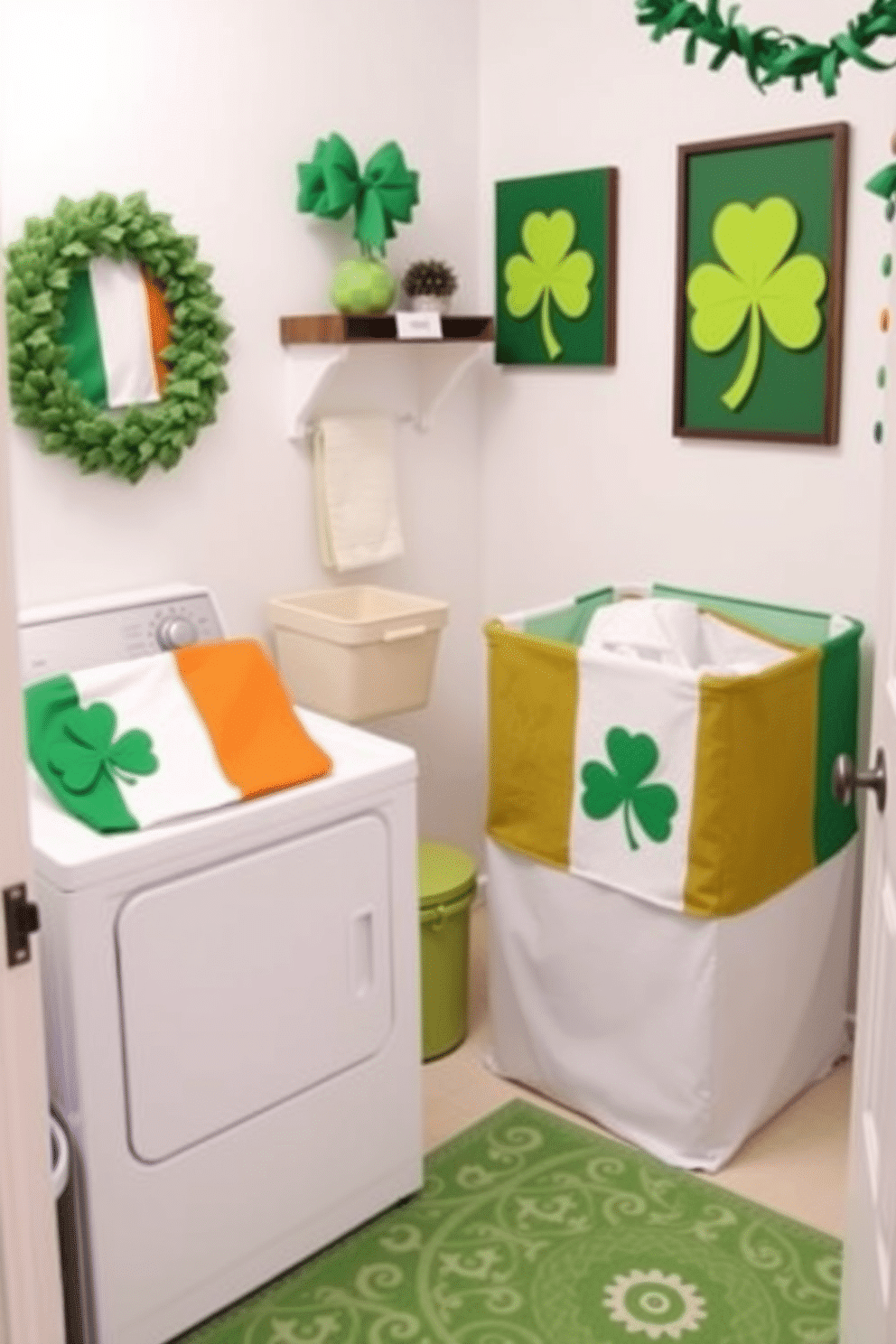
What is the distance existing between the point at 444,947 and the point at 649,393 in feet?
4.10

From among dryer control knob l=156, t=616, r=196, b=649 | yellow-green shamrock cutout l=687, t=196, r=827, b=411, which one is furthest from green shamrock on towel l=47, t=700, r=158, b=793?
yellow-green shamrock cutout l=687, t=196, r=827, b=411

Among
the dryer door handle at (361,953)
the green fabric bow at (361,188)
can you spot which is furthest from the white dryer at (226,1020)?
the green fabric bow at (361,188)

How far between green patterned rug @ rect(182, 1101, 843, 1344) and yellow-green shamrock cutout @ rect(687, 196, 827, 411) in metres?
1.54

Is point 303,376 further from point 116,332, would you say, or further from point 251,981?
point 251,981

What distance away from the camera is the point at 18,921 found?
1.39 metres

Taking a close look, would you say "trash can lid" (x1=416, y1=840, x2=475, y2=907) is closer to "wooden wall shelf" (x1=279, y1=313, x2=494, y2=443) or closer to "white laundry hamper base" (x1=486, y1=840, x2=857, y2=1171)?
"white laundry hamper base" (x1=486, y1=840, x2=857, y2=1171)

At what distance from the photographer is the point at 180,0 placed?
8.92 feet

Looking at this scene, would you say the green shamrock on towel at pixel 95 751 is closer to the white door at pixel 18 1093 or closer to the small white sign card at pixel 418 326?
the white door at pixel 18 1093

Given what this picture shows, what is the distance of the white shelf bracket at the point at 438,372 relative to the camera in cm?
329

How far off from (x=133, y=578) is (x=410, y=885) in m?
0.84

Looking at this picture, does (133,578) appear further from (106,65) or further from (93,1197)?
(93,1197)

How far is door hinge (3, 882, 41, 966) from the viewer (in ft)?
4.54

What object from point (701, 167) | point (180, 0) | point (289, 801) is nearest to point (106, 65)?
point (180, 0)

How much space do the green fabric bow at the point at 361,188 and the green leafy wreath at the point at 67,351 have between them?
309 mm
